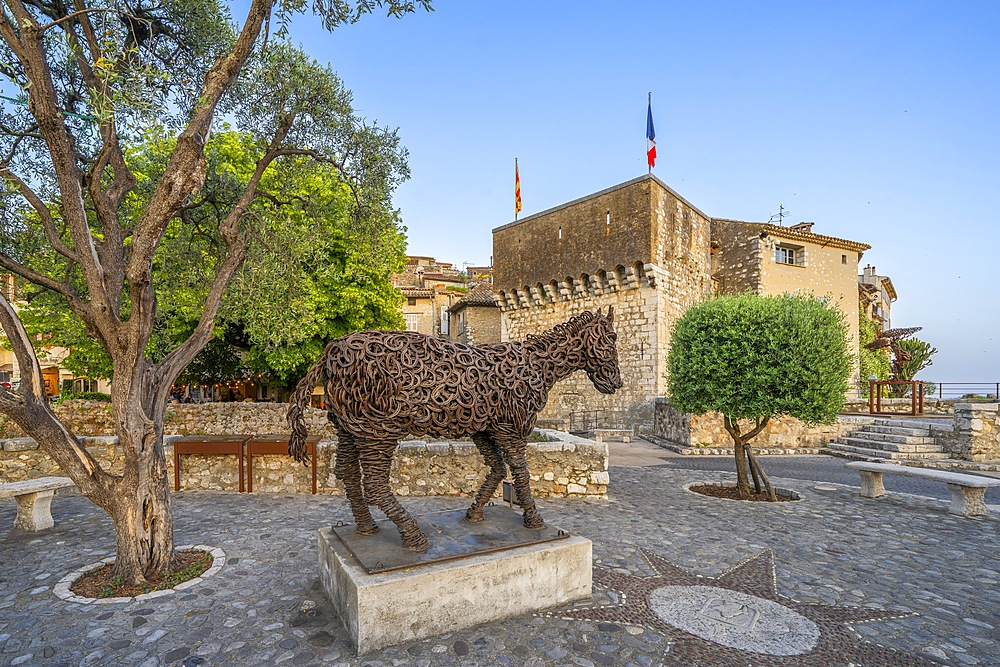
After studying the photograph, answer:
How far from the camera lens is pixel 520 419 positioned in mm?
5035

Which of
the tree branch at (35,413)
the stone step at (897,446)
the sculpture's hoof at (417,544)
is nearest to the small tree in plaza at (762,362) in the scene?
the sculpture's hoof at (417,544)

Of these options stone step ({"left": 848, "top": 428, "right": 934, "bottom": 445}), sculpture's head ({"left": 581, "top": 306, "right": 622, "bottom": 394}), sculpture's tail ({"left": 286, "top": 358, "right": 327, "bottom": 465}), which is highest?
sculpture's head ({"left": 581, "top": 306, "right": 622, "bottom": 394})

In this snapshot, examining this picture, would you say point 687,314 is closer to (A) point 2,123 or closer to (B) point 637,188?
(A) point 2,123

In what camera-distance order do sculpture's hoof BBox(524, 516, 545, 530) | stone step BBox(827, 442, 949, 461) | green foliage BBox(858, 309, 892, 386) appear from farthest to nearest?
green foliage BBox(858, 309, 892, 386), stone step BBox(827, 442, 949, 461), sculpture's hoof BBox(524, 516, 545, 530)

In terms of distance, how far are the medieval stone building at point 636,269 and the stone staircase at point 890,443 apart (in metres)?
5.99

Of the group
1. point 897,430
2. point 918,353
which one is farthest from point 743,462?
point 918,353

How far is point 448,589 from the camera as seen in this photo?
13.6ft

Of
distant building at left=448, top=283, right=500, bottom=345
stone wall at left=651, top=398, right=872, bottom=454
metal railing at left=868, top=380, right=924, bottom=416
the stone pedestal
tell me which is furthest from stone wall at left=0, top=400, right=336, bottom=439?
metal railing at left=868, top=380, right=924, bottom=416

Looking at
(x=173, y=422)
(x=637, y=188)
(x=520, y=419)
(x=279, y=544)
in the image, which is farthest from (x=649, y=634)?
(x=637, y=188)

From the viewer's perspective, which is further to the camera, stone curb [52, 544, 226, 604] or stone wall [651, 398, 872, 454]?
stone wall [651, 398, 872, 454]

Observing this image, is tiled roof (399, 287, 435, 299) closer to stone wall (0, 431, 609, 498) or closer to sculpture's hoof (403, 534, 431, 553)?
stone wall (0, 431, 609, 498)

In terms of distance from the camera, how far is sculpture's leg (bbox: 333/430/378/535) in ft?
15.7

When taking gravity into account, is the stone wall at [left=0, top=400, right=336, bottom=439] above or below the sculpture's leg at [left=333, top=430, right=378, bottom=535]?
below

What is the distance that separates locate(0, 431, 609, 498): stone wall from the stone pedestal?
13.1ft
